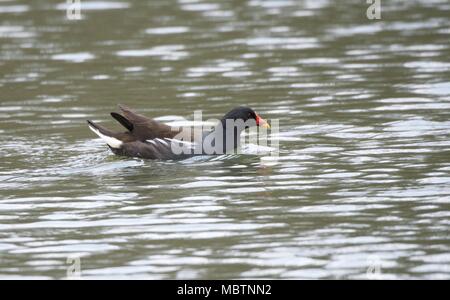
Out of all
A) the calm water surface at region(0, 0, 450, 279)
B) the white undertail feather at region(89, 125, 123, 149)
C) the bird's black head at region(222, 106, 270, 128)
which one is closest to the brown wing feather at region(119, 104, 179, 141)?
the white undertail feather at region(89, 125, 123, 149)

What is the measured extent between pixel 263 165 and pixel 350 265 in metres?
3.84

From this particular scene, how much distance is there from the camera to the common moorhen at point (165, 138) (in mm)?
12250

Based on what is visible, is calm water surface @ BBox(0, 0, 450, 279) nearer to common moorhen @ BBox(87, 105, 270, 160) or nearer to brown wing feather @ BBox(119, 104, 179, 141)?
common moorhen @ BBox(87, 105, 270, 160)

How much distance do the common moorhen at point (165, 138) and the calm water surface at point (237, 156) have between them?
0.19 meters

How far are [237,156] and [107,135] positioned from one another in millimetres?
1548

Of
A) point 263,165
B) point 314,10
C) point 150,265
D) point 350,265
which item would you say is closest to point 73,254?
point 150,265

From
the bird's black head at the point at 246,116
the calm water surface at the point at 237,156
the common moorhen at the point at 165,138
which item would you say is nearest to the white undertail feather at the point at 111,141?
the common moorhen at the point at 165,138

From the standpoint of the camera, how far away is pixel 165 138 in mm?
12289

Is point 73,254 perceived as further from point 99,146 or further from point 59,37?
point 59,37

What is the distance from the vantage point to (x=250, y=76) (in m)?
16.4

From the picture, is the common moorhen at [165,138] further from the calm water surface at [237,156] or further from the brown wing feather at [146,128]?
the calm water surface at [237,156]

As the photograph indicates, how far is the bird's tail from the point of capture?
1225 cm

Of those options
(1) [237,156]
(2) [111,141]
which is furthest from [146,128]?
(1) [237,156]
